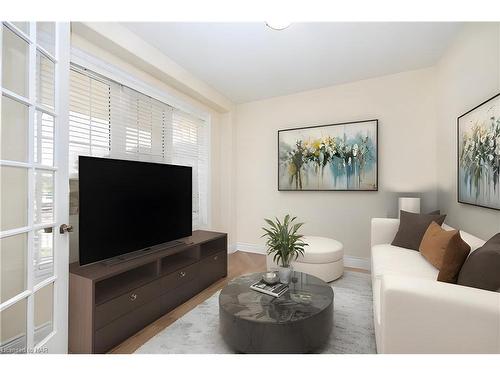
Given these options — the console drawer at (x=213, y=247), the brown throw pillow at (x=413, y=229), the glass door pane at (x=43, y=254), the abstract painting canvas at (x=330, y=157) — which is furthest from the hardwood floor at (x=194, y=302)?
the abstract painting canvas at (x=330, y=157)

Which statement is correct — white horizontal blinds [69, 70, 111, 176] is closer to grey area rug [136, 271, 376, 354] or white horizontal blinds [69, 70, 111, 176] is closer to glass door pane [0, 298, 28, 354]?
glass door pane [0, 298, 28, 354]

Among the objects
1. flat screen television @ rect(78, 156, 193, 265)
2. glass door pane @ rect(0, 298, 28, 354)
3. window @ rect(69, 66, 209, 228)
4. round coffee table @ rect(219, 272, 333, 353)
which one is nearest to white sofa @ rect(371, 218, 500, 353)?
round coffee table @ rect(219, 272, 333, 353)

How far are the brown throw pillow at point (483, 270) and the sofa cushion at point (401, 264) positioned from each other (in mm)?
475

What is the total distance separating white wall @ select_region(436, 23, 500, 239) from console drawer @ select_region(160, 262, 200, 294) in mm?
2513

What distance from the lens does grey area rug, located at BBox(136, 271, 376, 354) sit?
1.63 metres

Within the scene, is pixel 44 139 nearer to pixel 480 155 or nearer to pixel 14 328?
pixel 14 328

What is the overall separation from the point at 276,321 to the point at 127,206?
4.89ft

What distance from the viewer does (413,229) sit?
2395mm

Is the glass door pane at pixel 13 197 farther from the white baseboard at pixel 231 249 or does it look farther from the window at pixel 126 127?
the white baseboard at pixel 231 249

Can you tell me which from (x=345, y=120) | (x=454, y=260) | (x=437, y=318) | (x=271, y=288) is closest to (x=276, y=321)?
(x=271, y=288)

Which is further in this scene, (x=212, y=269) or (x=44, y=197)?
(x=212, y=269)

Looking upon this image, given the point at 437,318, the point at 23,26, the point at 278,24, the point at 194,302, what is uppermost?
the point at 278,24

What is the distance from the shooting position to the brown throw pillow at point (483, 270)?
117 cm
